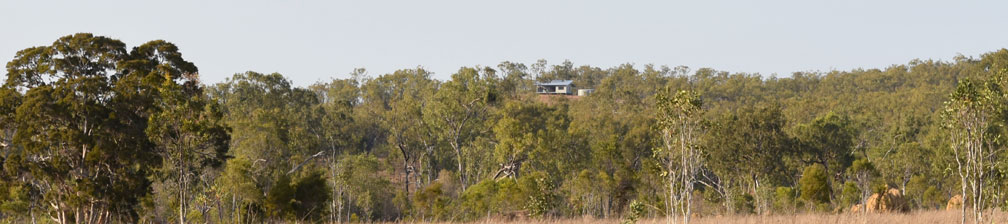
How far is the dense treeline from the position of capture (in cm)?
2169

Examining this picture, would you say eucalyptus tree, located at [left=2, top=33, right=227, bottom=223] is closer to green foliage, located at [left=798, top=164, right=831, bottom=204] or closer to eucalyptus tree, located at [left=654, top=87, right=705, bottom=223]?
eucalyptus tree, located at [left=654, top=87, right=705, bottom=223]

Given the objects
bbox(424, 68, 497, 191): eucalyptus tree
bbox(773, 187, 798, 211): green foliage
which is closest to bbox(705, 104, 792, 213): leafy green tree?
bbox(773, 187, 798, 211): green foliage

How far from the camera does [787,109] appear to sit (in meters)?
69.2

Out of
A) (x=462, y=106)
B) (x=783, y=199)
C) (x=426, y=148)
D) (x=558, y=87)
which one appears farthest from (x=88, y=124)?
(x=558, y=87)

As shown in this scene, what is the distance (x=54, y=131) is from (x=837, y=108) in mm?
58405

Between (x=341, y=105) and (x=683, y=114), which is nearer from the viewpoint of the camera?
(x=683, y=114)

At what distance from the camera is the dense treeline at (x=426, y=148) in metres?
21.7

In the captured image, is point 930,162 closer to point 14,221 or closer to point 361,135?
point 361,135

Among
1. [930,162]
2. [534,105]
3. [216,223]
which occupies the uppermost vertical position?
[534,105]

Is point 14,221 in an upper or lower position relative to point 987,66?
lower

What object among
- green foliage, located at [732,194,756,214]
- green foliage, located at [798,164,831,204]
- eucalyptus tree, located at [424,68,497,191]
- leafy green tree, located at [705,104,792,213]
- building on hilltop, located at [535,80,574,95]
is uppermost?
building on hilltop, located at [535,80,574,95]

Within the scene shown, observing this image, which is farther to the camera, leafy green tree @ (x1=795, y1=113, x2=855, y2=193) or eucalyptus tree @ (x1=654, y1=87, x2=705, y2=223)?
leafy green tree @ (x1=795, y1=113, x2=855, y2=193)

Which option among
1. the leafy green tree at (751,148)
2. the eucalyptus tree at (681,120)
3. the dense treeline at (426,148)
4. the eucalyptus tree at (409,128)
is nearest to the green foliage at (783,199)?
the dense treeline at (426,148)

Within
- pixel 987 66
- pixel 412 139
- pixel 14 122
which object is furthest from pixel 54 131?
pixel 987 66
